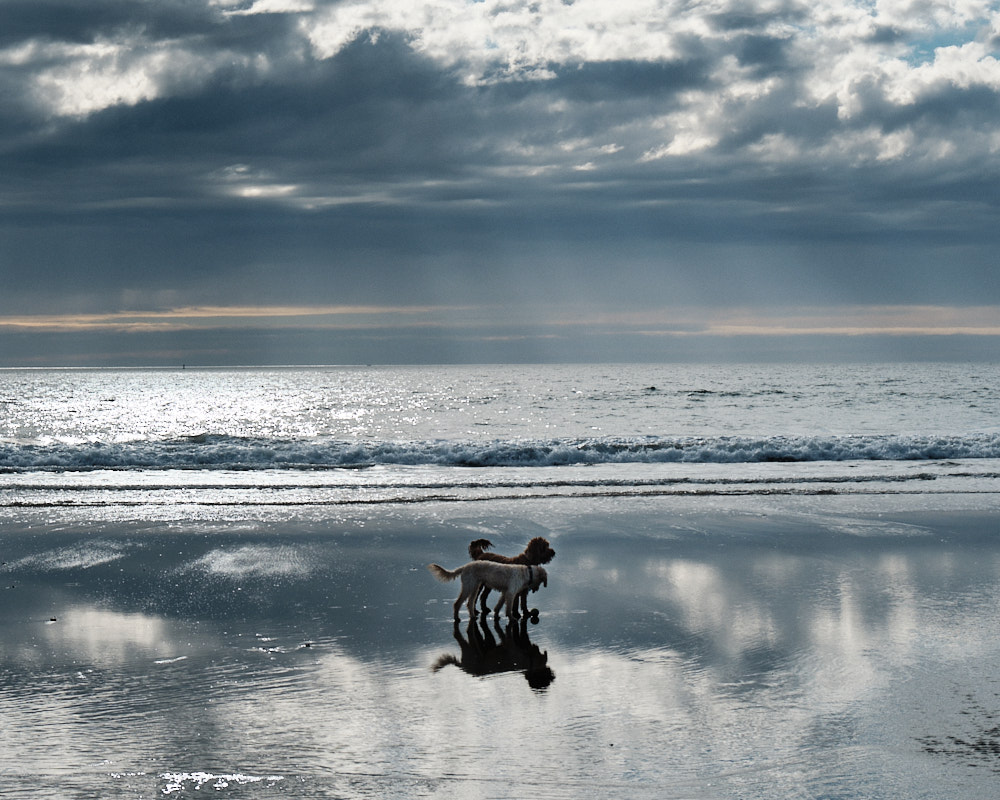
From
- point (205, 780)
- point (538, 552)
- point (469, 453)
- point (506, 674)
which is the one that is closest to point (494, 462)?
point (469, 453)

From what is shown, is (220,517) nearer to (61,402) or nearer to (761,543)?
(761,543)

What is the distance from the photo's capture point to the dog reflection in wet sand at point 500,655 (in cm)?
625

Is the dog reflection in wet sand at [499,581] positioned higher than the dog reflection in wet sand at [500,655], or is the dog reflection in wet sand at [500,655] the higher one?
the dog reflection in wet sand at [499,581]

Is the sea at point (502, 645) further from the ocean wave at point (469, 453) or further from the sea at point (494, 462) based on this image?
the ocean wave at point (469, 453)

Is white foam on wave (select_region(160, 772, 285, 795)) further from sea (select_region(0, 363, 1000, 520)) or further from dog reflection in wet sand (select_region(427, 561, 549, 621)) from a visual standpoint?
sea (select_region(0, 363, 1000, 520))

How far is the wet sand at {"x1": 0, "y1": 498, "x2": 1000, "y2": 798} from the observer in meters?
4.53

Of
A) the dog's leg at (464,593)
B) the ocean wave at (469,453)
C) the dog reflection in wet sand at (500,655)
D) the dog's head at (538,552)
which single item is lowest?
the ocean wave at (469,453)

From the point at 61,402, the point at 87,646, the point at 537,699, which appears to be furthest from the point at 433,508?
the point at 61,402

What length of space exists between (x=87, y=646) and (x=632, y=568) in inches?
223

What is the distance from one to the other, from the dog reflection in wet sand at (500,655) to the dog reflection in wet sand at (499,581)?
0.17 meters

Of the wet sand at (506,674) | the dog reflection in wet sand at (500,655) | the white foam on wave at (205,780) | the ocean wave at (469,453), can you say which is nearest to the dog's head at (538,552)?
the wet sand at (506,674)

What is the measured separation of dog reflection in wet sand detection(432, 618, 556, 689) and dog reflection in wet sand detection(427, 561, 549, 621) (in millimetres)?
173

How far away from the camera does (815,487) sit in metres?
17.9

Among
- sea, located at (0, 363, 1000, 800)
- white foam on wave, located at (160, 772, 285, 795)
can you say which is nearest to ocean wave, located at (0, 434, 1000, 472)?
sea, located at (0, 363, 1000, 800)
